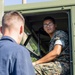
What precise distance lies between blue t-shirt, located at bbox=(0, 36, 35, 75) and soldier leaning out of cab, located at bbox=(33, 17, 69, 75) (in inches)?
66.4

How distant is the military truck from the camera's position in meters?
3.99

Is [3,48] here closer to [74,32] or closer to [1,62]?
[1,62]

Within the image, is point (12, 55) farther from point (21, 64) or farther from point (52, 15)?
point (52, 15)

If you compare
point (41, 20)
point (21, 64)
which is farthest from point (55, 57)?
point (21, 64)

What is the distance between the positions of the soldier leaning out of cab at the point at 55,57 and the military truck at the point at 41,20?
0.16 m

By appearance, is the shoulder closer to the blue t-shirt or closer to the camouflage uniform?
the camouflage uniform

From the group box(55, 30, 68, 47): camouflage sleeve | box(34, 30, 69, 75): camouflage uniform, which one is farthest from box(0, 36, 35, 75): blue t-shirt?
box(55, 30, 68, 47): camouflage sleeve

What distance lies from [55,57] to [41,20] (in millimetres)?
740

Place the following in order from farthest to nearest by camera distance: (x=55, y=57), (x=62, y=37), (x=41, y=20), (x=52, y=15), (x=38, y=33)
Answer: (x=38, y=33) < (x=41, y=20) < (x=52, y=15) < (x=62, y=37) < (x=55, y=57)

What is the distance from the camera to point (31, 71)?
2.53 m

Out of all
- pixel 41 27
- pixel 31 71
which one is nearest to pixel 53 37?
pixel 41 27

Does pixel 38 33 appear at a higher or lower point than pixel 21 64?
higher

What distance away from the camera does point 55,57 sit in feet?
14.2

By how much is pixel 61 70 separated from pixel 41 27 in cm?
103
